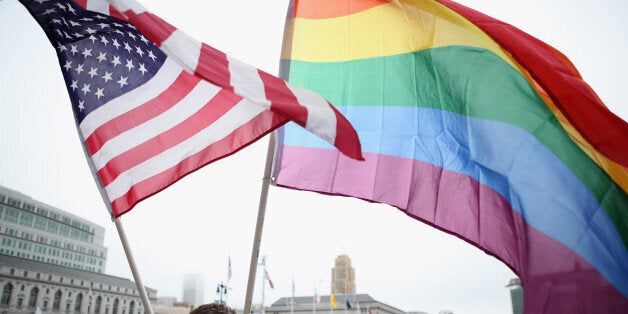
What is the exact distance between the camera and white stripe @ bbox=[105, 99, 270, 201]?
3.02m

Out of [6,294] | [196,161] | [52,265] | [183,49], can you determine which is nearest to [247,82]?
[183,49]

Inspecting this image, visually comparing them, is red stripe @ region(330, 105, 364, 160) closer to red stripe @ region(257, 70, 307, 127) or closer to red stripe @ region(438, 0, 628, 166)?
red stripe @ region(257, 70, 307, 127)

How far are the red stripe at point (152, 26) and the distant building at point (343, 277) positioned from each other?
119306 millimetres

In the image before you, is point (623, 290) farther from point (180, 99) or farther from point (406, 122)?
point (180, 99)

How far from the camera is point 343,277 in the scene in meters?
119

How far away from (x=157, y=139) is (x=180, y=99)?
0.33m

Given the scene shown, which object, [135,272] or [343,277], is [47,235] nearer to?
[343,277]

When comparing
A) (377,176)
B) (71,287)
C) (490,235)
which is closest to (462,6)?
(377,176)

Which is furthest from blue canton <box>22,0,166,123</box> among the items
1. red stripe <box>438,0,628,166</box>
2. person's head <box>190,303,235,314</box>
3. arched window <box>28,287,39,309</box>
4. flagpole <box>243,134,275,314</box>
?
arched window <box>28,287,39,309</box>

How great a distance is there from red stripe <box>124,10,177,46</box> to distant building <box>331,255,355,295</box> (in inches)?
4697

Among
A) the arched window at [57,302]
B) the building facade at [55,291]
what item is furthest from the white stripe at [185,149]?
the arched window at [57,302]

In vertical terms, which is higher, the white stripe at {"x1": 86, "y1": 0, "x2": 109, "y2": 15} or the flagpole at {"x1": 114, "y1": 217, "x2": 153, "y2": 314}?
the white stripe at {"x1": 86, "y1": 0, "x2": 109, "y2": 15}

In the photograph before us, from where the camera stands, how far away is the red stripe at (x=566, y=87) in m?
2.71

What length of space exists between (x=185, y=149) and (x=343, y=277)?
12003cm
